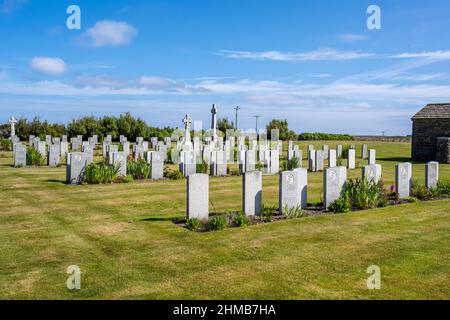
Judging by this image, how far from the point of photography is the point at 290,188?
12.3m

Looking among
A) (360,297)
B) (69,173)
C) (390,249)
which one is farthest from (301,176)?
(69,173)

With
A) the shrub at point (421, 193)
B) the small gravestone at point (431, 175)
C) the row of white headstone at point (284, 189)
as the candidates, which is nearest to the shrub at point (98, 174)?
the row of white headstone at point (284, 189)

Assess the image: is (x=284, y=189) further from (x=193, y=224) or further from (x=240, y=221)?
(x=193, y=224)

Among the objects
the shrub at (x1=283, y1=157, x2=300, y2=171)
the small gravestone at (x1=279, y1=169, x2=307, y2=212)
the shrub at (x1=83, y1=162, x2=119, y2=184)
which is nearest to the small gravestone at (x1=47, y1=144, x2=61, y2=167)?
the shrub at (x1=83, y1=162, x2=119, y2=184)

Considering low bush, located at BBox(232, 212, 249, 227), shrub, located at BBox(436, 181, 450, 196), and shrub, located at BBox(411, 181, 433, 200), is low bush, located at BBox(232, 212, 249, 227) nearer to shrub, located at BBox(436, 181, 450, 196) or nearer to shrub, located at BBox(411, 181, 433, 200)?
shrub, located at BBox(411, 181, 433, 200)

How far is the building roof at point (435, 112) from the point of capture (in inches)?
1334

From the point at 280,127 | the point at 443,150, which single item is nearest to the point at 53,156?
the point at 443,150

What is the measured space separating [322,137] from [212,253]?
60271 mm

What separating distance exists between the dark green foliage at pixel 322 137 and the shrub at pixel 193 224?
183 feet

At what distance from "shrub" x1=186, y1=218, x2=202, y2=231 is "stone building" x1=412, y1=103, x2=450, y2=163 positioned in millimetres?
27063

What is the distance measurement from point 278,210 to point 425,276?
5594 mm

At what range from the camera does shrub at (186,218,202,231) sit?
10.6 m
